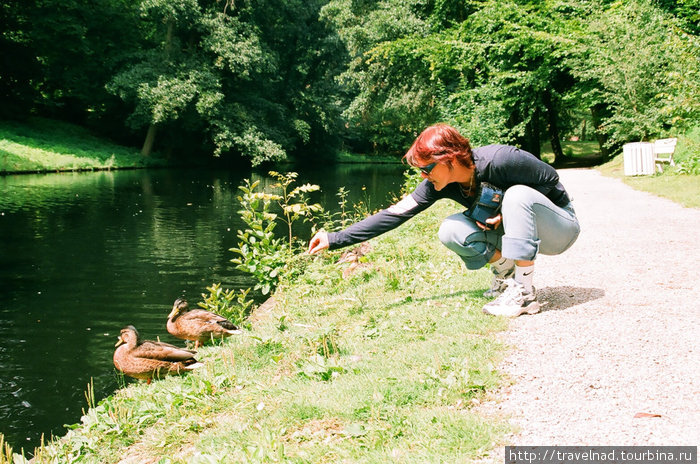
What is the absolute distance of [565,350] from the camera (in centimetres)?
327

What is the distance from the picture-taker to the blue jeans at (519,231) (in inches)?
147

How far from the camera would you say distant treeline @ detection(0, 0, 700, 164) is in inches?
739

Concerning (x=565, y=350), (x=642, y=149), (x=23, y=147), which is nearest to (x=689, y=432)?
(x=565, y=350)

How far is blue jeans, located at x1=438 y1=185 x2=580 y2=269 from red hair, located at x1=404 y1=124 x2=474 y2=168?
44 cm

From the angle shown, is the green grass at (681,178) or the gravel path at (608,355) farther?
the green grass at (681,178)

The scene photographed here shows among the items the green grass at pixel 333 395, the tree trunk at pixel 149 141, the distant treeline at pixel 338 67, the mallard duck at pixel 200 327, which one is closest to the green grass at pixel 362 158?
the distant treeline at pixel 338 67

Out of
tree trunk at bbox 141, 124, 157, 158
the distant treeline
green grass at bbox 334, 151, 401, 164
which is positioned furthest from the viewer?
green grass at bbox 334, 151, 401, 164

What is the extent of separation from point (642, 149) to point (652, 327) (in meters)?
13.4

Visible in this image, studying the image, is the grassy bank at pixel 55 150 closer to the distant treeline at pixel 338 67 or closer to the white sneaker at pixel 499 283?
the distant treeline at pixel 338 67

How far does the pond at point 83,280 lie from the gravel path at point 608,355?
12.0ft

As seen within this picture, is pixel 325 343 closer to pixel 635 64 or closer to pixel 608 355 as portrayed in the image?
pixel 608 355

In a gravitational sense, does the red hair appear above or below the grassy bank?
below

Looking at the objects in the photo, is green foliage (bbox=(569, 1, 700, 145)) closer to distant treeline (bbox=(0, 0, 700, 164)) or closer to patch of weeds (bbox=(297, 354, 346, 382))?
distant treeline (bbox=(0, 0, 700, 164))

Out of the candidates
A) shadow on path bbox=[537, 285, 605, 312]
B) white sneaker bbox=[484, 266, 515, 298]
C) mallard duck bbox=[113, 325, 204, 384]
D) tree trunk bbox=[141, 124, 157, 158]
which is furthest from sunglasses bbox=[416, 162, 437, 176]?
tree trunk bbox=[141, 124, 157, 158]
